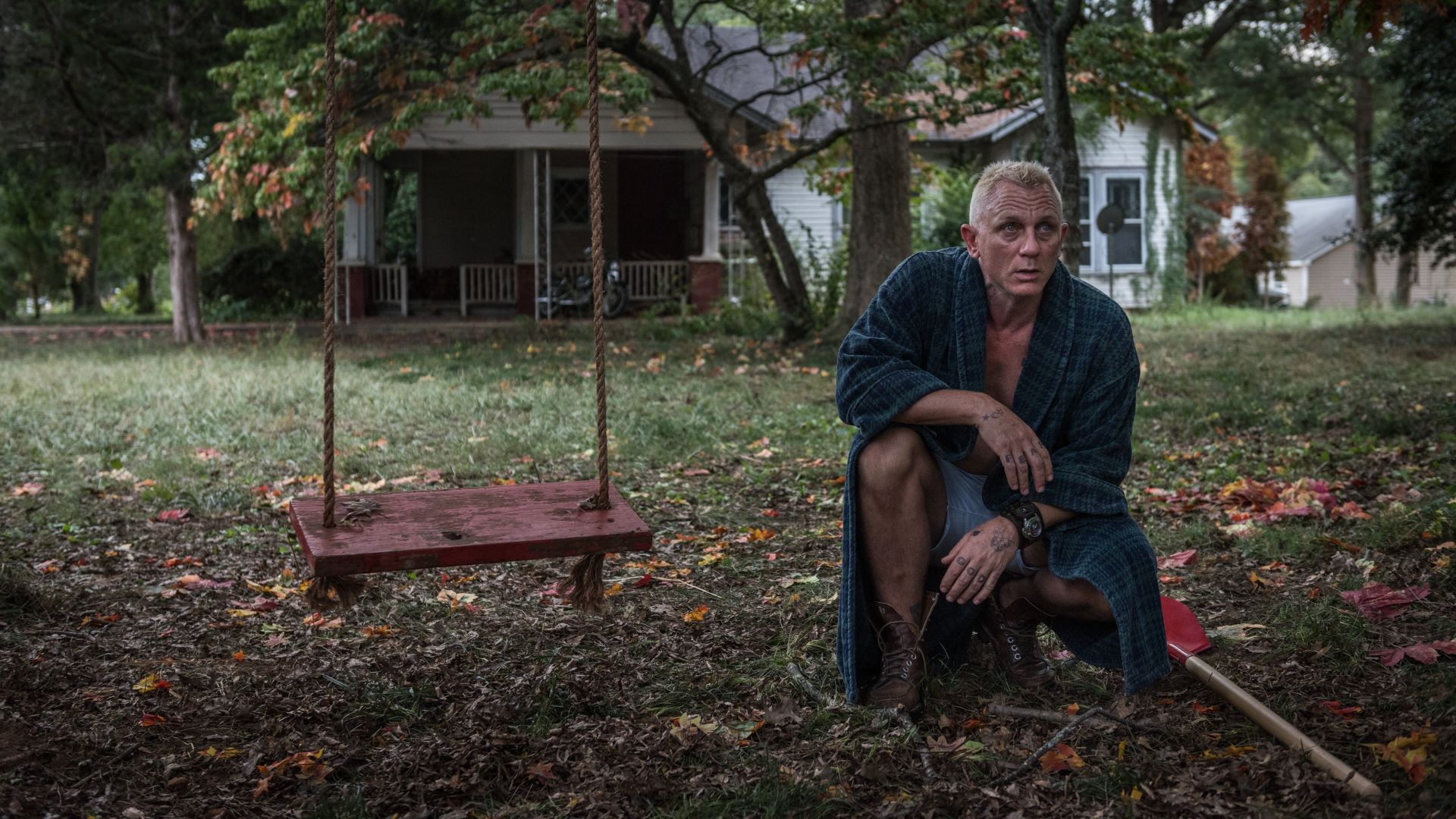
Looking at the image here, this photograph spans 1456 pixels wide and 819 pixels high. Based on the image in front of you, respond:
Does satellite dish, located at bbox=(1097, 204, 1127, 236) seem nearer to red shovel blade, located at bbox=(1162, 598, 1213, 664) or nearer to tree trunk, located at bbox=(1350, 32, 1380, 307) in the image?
tree trunk, located at bbox=(1350, 32, 1380, 307)

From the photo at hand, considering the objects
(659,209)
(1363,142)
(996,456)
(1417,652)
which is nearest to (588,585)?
(996,456)

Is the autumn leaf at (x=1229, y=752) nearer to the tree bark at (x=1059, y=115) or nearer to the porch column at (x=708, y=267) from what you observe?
the tree bark at (x=1059, y=115)

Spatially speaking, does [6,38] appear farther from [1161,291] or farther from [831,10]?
[1161,291]

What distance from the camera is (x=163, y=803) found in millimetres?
2846

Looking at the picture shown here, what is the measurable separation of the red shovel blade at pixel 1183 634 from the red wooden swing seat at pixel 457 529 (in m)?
1.48

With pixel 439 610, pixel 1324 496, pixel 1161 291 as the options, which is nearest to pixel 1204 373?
pixel 1324 496

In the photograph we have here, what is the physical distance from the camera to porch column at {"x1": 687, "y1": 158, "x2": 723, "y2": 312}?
18891 millimetres

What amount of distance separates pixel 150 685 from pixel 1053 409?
8.57ft

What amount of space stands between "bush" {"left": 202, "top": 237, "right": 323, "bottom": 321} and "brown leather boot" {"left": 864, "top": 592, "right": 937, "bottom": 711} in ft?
65.0

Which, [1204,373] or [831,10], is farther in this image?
[831,10]

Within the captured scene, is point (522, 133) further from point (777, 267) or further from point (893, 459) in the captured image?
point (893, 459)

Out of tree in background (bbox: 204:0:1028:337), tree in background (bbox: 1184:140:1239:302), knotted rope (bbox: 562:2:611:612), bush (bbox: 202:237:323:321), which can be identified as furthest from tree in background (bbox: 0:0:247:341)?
tree in background (bbox: 1184:140:1239:302)

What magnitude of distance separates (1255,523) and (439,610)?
3212 mm

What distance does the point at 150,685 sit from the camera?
140 inches
